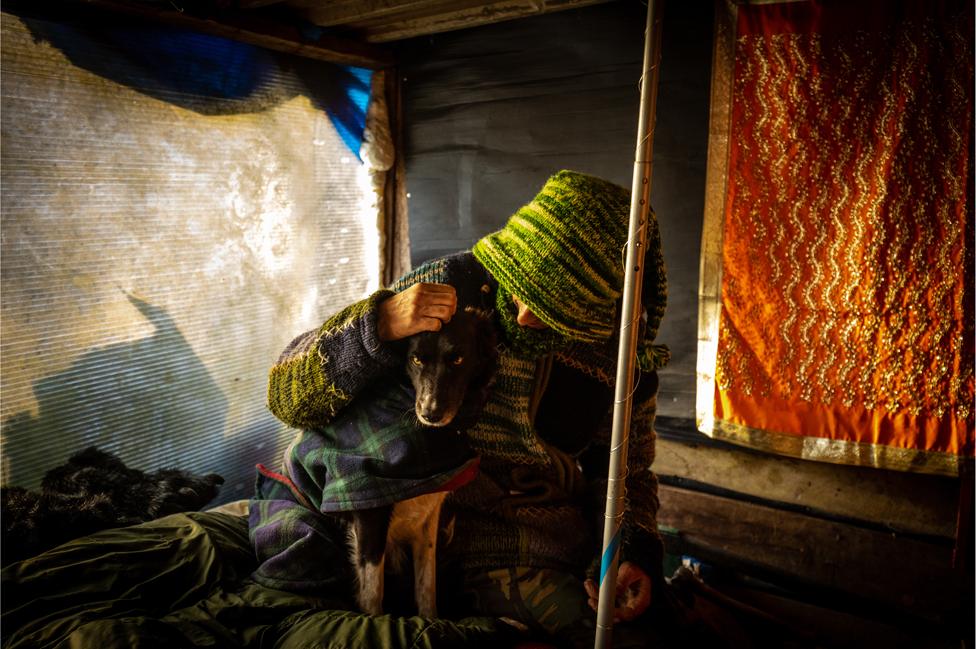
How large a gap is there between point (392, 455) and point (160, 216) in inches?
66.7

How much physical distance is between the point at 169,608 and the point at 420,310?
95cm

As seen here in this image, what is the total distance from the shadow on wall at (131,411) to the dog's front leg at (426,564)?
1.52 metres

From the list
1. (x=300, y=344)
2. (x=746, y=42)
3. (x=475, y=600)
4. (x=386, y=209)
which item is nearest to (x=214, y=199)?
(x=386, y=209)

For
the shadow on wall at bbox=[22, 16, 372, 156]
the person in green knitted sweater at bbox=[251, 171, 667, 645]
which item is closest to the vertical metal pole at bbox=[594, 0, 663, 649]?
the person in green knitted sweater at bbox=[251, 171, 667, 645]

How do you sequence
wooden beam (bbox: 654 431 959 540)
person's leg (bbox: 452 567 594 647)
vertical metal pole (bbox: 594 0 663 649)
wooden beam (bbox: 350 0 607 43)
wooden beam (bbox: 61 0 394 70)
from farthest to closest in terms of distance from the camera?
wooden beam (bbox: 350 0 607 43)
wooden beam (bbox: 654 431 959 540)
wooden beam (bbox: 61 0 394 70)
person's leg (bbox: 452 567 594 647)
vertical metal pole (bbox: 594 0 663 649)

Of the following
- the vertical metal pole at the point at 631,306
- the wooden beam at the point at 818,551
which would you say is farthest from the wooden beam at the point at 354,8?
the wooden beam at the point at 818,551

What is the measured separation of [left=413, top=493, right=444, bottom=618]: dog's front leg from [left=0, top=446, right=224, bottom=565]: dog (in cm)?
87

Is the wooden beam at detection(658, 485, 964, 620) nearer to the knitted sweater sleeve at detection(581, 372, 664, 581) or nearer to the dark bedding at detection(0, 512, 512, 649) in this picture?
the knitted sweater sleeve at detection(581, 372, 664, 581)

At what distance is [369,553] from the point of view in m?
1.64

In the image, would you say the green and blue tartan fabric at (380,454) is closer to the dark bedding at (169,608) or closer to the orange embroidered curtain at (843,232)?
the dark bedding at (169,608)

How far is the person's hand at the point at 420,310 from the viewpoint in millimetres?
1521

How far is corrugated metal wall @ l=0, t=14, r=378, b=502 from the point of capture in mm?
2277

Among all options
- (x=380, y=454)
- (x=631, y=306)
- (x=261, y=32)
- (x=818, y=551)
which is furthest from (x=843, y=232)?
(x=261, y=32)

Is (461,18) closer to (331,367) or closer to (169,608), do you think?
(331,367)
